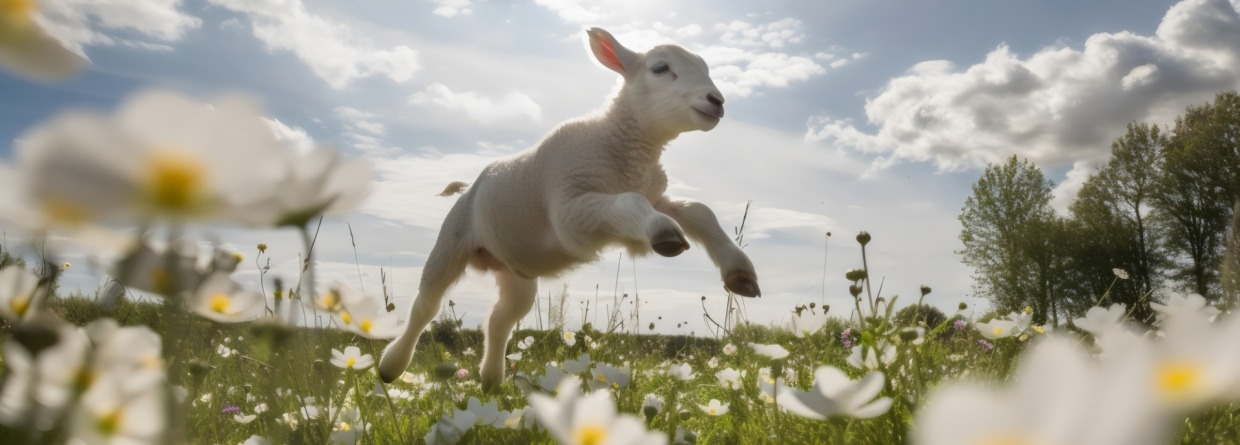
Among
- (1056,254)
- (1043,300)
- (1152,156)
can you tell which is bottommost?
(1043,300)

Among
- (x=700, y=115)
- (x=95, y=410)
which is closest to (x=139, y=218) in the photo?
(x=95, y=410)

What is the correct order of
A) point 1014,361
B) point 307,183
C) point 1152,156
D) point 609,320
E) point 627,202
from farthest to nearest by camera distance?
point 1152,156 < point 609,320 < point 627,202 < point 1014,361 < point 307,183

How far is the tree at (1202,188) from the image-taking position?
818 inches

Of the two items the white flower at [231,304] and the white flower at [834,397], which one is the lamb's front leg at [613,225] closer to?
the white flower at [834,397]

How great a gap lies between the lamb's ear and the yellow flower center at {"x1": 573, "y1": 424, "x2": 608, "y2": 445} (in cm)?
364

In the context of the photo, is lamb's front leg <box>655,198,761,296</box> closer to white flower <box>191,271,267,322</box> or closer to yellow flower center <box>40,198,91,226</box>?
white flower <box>191,271,267,322</box>

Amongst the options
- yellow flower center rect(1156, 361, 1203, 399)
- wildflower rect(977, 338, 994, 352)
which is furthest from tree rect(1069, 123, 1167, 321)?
yellow flower center rect(1156, 361, 1203, 399)

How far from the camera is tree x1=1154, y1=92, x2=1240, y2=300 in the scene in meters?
20.8

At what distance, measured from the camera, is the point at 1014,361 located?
2.63 m

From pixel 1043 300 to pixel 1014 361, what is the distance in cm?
2470

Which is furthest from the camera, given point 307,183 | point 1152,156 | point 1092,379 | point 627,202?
point 1152,156

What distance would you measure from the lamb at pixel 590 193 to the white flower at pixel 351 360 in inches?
55.1

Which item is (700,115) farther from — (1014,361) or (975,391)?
(975,391)

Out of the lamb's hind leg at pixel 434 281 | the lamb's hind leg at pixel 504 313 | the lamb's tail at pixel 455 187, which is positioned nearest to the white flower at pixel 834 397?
the lamb's hind leg at pixel 434 281
